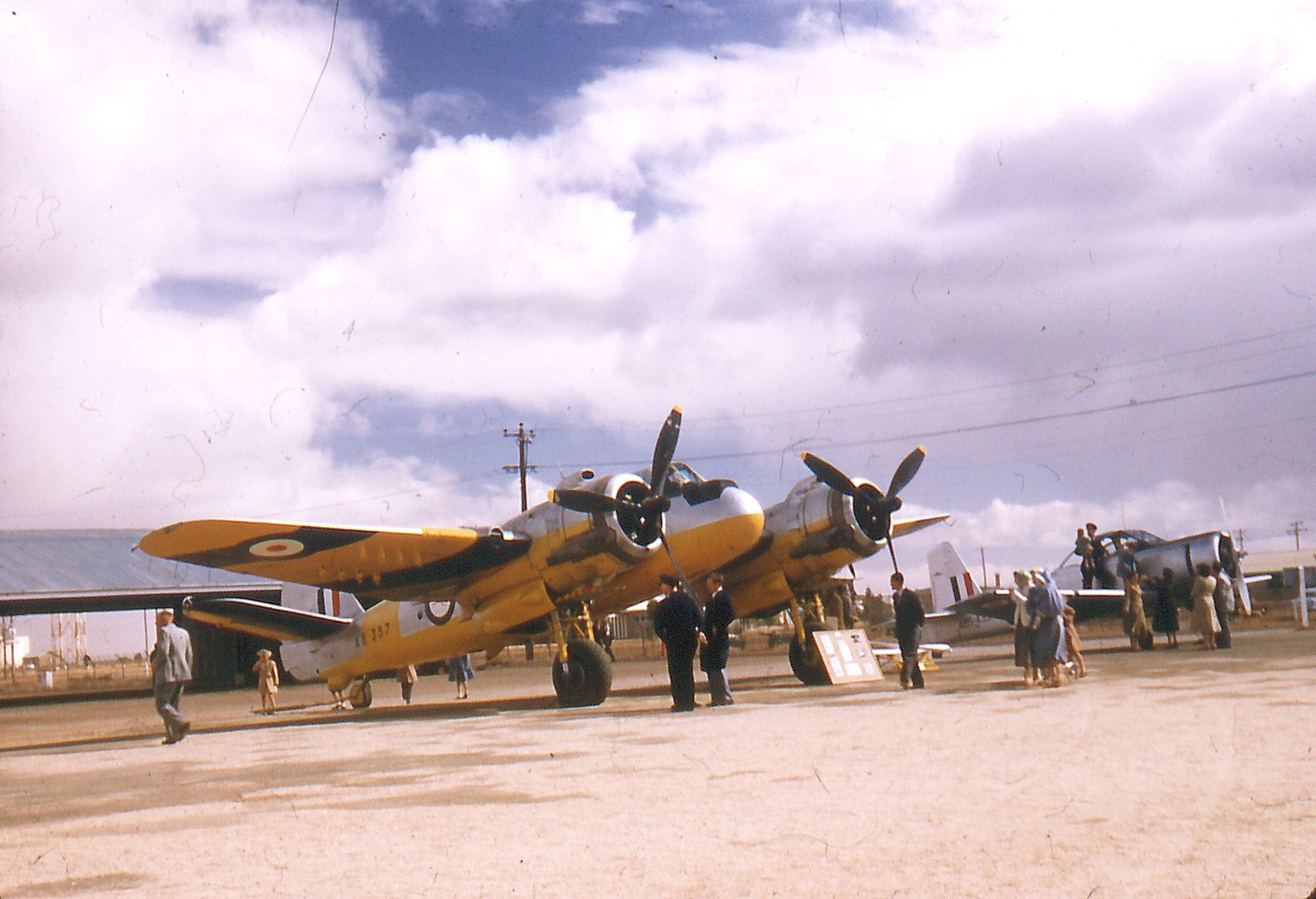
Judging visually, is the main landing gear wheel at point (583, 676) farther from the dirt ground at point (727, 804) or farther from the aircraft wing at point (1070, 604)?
the aircraft wing at point (1070, 604)

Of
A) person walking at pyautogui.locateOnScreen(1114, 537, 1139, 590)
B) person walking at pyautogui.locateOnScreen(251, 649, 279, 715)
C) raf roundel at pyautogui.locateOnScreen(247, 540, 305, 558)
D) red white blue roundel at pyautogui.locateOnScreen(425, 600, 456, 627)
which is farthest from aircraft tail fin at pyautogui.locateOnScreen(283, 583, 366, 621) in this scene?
person walking at pyautogui.locateOnScreen(1114, 537, 1139, 590)

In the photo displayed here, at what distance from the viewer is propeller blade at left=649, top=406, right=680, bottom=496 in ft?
52.6

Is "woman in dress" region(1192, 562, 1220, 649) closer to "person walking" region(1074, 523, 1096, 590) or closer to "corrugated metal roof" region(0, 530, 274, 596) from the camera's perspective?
"person walking" region(1074, 523, 1096, 590)

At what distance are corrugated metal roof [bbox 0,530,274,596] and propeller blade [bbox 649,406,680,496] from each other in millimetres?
28100

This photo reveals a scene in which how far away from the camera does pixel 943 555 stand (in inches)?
1268

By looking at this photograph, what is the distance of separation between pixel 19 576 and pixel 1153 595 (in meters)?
37.8

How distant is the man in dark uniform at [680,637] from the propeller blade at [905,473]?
6.05 m

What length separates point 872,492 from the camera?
18.6 m

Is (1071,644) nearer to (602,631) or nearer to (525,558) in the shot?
(525,558)

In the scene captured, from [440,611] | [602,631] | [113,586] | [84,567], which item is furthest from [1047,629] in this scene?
[84,567]

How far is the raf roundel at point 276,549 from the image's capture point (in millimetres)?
14828

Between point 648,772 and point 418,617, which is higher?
point 418,617

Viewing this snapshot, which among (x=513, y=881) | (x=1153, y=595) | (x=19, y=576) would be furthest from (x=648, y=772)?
(x=19, y=576)

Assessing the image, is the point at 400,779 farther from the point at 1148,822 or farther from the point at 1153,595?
the point at 1153,595
